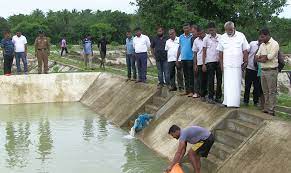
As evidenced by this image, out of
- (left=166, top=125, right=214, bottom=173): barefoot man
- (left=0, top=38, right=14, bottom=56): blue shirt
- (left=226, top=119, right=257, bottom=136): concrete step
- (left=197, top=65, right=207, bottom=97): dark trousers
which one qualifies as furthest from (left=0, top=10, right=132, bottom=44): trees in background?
(left=166, top=125, right=214, bottom=173): barefoot man

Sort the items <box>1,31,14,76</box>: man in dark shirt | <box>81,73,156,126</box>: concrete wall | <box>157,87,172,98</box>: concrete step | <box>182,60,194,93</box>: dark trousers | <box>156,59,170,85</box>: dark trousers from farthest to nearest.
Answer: <box>1,31,14,76</box>: man in dark shirt
<box>81,73,156,126</box>: concrete wall
<box>156,59,170,85</box>: dark trousers
<box>157,87,172,98</box>: concrete step
<box>182,60,194,93</box>: dark trousers

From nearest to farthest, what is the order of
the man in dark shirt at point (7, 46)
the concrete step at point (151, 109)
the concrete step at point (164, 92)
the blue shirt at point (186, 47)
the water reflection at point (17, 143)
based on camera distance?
the water reflection at point (17, 143) → the blue shirt at point (186, 47) → the concrete step at point (151, 109) → the concrete step at point (164, 92) → the man in dark shirt at point (7, 46)

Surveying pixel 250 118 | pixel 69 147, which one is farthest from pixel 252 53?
pixel 69 147

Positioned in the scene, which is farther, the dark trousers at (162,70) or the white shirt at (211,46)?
the dark trousers at (162,70)

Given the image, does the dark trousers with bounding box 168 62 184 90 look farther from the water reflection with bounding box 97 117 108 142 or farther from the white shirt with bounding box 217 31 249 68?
the white shirt with bounding box 217 31 249 68

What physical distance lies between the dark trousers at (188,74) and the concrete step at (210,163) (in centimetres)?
330

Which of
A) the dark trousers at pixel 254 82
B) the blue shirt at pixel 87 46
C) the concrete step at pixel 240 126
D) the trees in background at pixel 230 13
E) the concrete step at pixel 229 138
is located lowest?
Result: the concrete step at pixel 229 138

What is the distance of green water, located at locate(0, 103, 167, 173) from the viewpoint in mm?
9344

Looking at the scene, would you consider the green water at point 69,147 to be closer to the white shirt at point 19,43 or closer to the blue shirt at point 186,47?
the blue shirt at point 186,47

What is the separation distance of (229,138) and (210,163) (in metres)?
0.63

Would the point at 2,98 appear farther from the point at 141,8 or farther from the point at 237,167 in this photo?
the point at 237,167

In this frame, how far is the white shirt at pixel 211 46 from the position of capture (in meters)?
10.2

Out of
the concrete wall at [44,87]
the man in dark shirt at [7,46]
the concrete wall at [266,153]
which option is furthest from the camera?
the concrete wall at [44,87]

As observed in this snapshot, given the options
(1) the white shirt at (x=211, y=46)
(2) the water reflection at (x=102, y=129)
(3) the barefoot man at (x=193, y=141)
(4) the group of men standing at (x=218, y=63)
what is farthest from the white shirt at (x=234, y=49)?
(2) the water reflection at (x=102, y=129)
